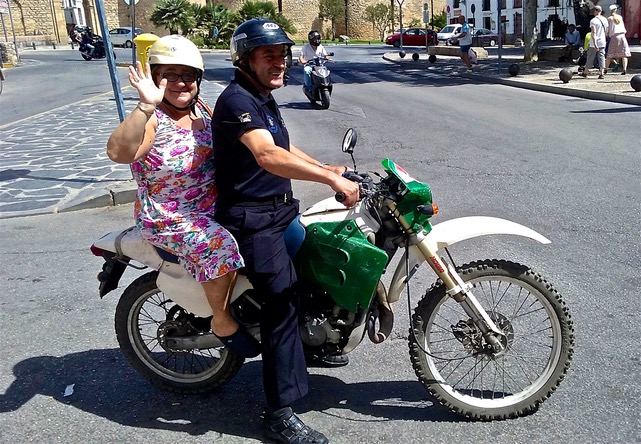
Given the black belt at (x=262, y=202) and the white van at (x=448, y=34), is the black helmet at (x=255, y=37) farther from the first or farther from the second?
the white van at (x=448, y=34)

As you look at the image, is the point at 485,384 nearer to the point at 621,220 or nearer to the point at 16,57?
the point at 621,220

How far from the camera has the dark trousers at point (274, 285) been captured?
3008 millimetres

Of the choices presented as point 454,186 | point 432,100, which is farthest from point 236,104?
point 432,100

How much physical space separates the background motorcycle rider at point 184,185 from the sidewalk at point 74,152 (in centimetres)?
510

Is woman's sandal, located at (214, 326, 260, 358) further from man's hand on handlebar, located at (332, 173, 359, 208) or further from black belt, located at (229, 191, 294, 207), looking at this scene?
man's hand on handlebar, located at (332, 173, 359, 208)

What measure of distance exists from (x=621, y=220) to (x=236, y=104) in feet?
15.2

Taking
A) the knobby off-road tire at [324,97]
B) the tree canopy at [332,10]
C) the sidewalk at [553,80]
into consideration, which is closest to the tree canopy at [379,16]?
the tree canopy at [332,10]

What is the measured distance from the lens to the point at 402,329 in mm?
4324

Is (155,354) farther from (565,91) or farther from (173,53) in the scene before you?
(565,91)

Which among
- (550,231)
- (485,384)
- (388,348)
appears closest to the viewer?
(485,384)

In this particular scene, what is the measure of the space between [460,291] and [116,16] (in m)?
71.2

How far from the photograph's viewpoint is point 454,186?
7922 mm

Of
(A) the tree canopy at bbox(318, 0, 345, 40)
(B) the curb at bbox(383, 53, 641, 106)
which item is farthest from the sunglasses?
(A) the tree canopy at bbox(318, 0, 345, 40)

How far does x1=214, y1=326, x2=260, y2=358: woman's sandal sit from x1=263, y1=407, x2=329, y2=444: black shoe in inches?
12.7
